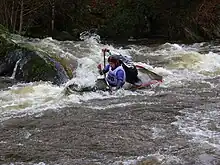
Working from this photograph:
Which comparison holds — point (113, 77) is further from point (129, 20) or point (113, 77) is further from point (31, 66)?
point (129, 20)

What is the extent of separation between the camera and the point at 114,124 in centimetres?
784

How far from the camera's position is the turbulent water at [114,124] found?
623 cm

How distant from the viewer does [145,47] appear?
18.8 metres

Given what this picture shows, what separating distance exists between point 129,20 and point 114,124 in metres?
15.4

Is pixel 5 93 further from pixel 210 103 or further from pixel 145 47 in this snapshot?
pixel 145 47

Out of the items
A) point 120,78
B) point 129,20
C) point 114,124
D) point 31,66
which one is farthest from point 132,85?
point 129,20

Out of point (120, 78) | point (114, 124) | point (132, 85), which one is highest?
point (120, 78)

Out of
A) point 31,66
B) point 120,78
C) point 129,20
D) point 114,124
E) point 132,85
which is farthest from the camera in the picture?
point 129,20

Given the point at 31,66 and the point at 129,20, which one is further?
the point at 129,20

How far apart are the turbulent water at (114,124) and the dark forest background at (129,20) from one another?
942cm

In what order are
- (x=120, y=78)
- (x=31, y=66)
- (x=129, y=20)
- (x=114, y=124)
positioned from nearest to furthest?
(x=114, y=124) → (x=120, y=78) → (x=31, y=66) → (x=129, y=20)

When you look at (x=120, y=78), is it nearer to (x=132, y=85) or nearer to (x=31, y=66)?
(x=132, y=85)

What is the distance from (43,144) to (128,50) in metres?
11.3

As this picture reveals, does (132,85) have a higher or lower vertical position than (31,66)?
lower
